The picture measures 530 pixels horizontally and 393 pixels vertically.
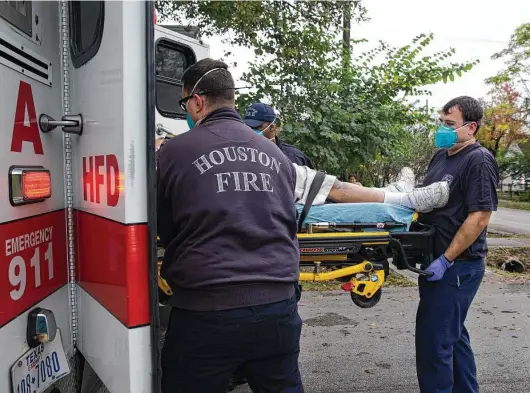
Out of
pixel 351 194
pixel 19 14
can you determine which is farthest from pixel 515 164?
pixel 19 14

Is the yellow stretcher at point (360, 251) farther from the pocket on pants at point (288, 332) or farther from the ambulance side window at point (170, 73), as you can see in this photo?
the ambulance side window at point (170, 73)

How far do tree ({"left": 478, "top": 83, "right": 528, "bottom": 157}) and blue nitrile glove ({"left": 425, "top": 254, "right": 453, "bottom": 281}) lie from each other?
2559cm

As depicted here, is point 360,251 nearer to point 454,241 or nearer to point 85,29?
point 454,241

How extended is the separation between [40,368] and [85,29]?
1.16 m

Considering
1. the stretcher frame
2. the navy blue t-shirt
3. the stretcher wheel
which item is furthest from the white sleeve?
the navy blue t-shirt

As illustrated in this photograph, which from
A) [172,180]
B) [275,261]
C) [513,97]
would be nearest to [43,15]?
[172,180]

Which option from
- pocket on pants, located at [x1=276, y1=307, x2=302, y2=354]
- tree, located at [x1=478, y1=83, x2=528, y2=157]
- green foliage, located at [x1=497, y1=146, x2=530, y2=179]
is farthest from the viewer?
green foliage, located at [x1=497, y1=146, x2=530, y2=179]

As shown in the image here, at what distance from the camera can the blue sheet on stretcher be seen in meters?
2.92

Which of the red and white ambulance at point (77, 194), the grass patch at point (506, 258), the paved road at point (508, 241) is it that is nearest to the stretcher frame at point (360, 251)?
the red and white ambulance at point (77, 194)

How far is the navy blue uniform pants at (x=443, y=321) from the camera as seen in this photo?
9.66 ft

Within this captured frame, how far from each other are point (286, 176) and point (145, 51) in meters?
0.73

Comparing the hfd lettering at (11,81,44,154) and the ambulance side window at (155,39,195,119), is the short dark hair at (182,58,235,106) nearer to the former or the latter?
the hfd lettering at (11,81,44,154)

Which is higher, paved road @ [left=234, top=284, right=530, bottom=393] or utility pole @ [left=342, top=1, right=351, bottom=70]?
utility pole @ [left=342, top=1, right=351, bottom=70]

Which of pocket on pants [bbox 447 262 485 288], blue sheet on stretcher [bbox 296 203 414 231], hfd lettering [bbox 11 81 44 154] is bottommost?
pocket on pants [bbox 447 262 485 288]
